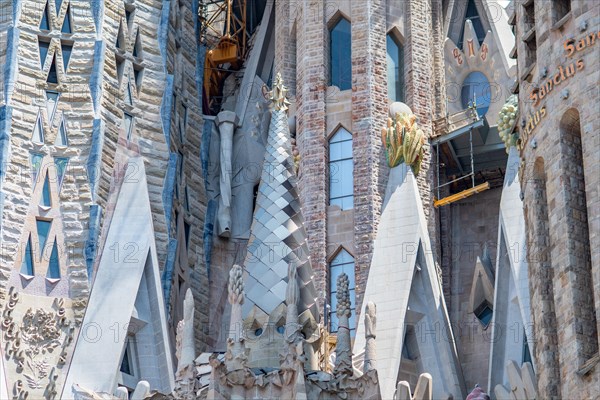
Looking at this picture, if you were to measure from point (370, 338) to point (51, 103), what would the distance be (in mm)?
7298

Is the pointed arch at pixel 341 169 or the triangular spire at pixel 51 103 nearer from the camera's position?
the triangular spire at pixel 51 103

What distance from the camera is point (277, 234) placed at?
1357 inches

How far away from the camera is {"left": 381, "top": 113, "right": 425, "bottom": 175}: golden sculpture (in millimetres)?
36188

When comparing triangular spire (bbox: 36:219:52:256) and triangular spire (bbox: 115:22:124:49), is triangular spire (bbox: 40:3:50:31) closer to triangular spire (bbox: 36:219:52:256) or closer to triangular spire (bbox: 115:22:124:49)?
triangular spire (bbox: 115:22:124:49)

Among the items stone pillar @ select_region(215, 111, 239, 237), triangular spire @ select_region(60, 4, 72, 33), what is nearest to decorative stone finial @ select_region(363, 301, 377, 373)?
stone pillar @ select_region(215, 111, 239, 237)

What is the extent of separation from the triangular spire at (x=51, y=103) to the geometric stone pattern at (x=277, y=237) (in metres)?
3.55

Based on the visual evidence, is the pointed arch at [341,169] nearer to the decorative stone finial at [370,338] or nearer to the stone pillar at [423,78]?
the stone pillar at [423,78]

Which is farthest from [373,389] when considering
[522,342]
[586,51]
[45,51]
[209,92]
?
[209,92]

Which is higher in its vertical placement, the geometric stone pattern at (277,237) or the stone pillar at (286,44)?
the stone pillar at (286,44)

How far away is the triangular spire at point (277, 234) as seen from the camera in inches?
1314

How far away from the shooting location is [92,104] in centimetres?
3550

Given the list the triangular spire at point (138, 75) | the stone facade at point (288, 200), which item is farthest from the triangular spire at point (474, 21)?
the triangular spire at point (138, 75)

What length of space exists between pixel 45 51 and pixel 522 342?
30.3ft

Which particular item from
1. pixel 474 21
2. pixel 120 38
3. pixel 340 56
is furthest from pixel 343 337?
pixel 474 21
